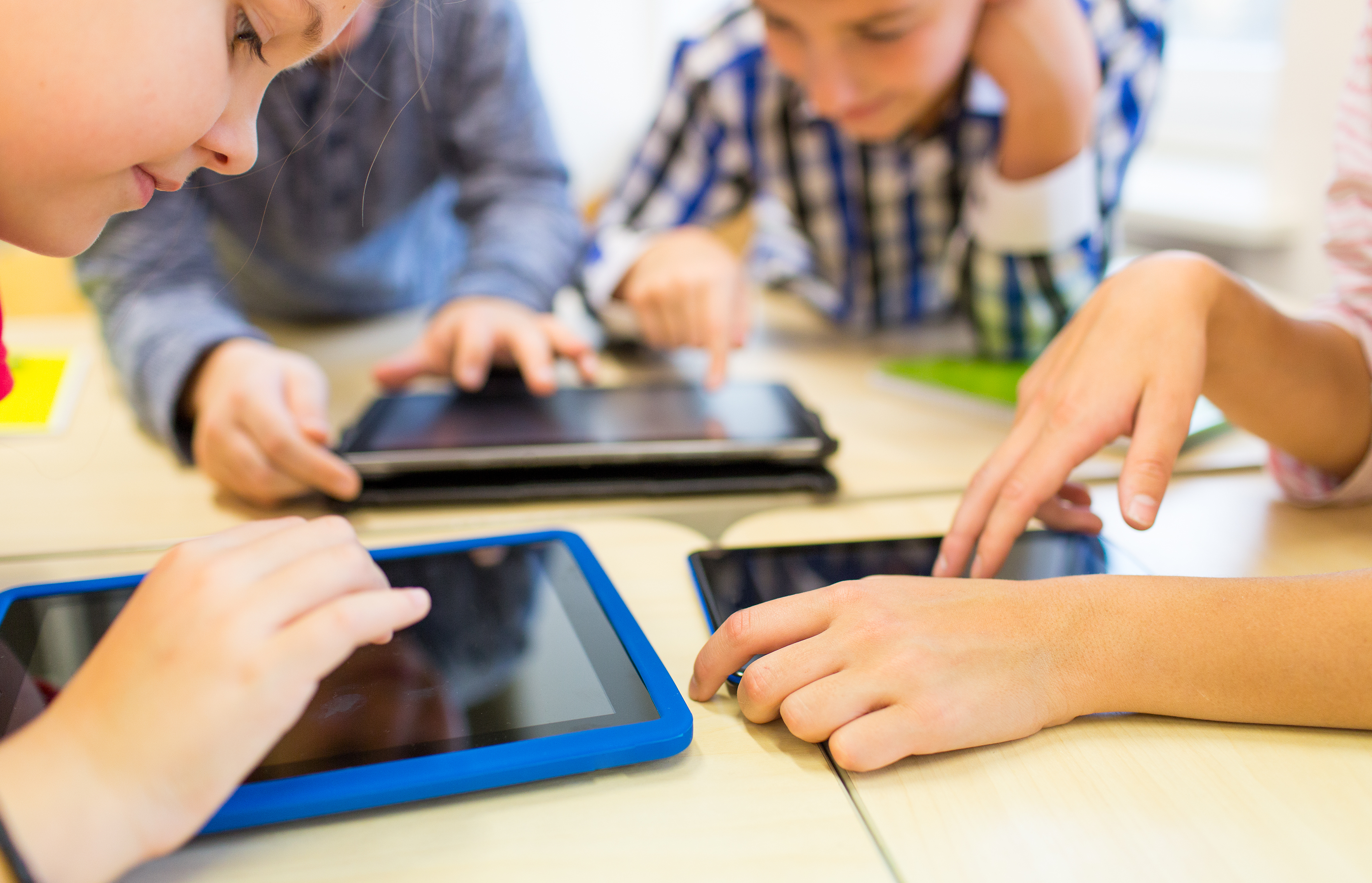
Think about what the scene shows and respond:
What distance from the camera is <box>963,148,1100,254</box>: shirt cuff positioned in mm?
843

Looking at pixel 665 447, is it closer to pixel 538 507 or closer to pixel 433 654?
pixel 538 507

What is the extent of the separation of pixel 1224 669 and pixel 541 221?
787 millimetres

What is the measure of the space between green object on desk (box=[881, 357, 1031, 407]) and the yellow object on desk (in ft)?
2.07

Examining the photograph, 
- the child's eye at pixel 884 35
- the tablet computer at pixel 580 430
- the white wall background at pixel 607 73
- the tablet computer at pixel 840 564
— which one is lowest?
the white wall background at pixel 607 73

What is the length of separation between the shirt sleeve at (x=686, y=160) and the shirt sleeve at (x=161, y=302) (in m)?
0.40

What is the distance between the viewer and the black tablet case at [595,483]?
2.01ft

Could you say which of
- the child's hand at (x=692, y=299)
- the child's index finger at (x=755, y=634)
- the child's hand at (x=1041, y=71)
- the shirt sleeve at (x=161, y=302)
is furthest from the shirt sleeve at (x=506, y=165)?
the child's index finger at (x=755, y=634)

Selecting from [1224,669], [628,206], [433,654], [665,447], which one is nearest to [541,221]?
[628,206]

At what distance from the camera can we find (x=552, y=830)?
1.08ft

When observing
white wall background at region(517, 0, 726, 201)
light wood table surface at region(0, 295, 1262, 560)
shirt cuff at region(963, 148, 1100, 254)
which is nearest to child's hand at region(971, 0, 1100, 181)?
shirt cuff at region(963, 148, 1100, 254)

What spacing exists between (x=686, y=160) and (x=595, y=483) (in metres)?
0.59

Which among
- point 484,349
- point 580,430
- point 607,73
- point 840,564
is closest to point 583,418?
point 580,430

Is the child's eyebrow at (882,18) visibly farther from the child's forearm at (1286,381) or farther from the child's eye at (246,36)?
the child's eye at (246,36)

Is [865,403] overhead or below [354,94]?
below
